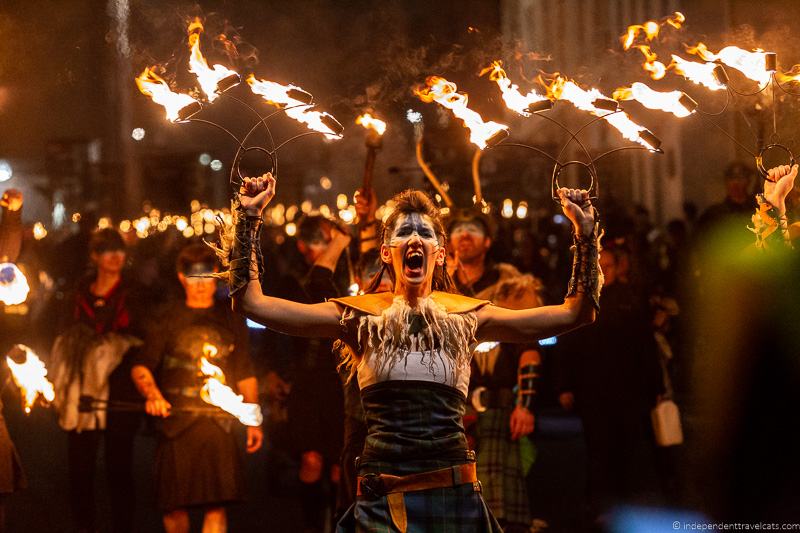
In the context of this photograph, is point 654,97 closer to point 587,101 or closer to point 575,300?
point 587,101

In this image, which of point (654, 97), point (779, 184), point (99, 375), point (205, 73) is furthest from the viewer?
point (99, 375)

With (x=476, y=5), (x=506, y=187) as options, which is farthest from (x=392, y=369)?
(x=506, y=187)

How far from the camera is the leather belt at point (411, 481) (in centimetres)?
377

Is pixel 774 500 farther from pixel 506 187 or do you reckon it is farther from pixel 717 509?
pixel 506 187

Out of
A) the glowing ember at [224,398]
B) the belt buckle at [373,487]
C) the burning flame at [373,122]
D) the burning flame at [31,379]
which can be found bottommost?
the belt buckle at [373,487]

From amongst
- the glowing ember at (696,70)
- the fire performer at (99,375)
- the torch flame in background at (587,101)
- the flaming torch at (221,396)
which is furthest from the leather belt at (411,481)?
the fire performer at (99,375)

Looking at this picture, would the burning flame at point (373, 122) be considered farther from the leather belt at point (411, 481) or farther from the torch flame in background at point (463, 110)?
the leather belt at point (411, 481)

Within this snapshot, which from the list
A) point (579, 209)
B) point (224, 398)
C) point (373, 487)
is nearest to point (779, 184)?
point (579, 209)

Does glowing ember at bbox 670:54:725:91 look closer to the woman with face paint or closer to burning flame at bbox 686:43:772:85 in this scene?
burning flame at bbox 686:43:772:85

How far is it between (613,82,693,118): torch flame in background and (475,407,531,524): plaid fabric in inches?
82.9

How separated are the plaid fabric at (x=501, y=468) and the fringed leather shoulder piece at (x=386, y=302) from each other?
6.83 ft

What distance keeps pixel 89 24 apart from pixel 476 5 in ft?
13.7

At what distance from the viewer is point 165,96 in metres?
4.57

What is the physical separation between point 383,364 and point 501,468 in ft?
7.70
